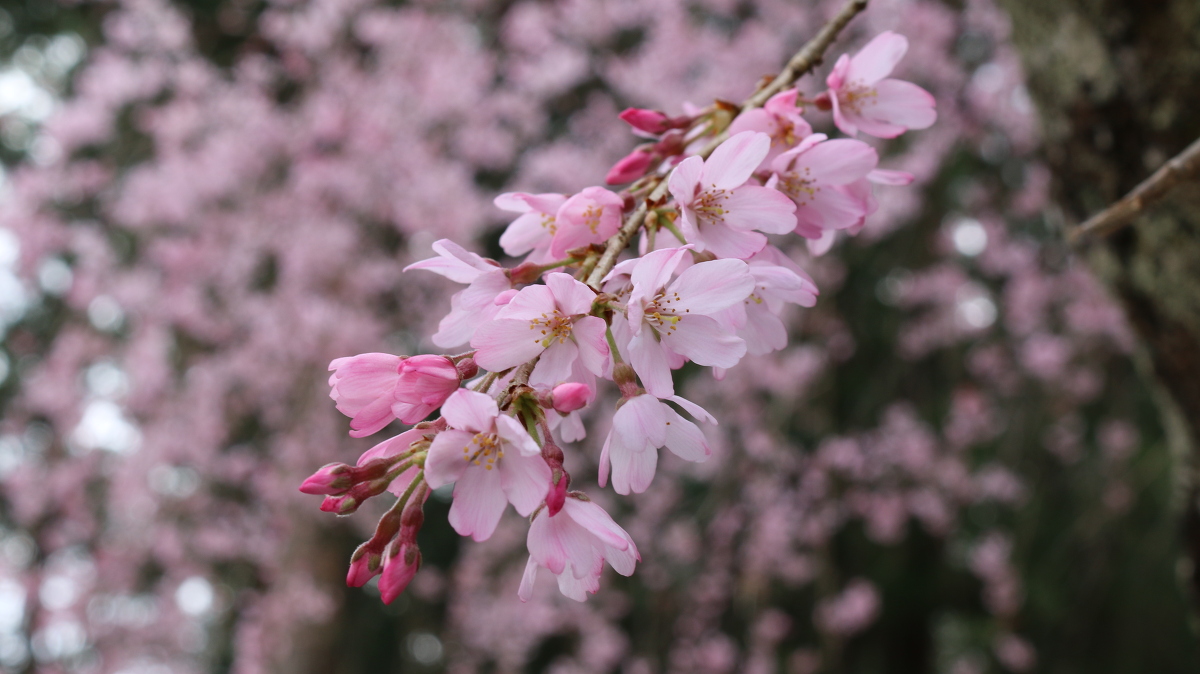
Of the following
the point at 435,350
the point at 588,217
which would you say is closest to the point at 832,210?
the point at 588,217

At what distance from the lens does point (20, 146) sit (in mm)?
5531

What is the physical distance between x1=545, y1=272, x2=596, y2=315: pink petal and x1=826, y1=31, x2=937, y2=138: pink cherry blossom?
397 millimetres

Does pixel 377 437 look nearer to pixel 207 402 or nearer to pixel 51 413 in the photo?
pixel 207 402

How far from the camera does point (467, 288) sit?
602 mm

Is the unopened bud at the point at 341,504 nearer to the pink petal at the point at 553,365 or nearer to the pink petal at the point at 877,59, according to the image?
the pink petal at the point at 553,365

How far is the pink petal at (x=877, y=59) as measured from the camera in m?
0.74

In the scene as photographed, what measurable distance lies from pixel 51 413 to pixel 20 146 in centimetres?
248

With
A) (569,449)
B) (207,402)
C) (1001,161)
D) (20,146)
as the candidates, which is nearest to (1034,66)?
(569,449)

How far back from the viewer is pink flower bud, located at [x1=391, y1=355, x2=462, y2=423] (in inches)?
19.9

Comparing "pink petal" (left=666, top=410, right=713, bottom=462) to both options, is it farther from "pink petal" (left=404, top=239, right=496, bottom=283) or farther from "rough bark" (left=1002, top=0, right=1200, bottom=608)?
"rough bark" (left=1002, top=0, right=1200, bottom=608)

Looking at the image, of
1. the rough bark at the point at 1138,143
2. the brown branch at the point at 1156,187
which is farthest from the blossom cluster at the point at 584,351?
the rough bark at the point at 1138,143

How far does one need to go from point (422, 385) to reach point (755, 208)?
1.05 feet

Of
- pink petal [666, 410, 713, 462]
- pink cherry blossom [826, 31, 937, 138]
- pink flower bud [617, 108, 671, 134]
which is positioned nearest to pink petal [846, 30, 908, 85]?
pink cherry blossom [826, 31, 937, 138]

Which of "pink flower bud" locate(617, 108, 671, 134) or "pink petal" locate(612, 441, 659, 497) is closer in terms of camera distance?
"pink petal" locate(612, 441, 659, 497)
